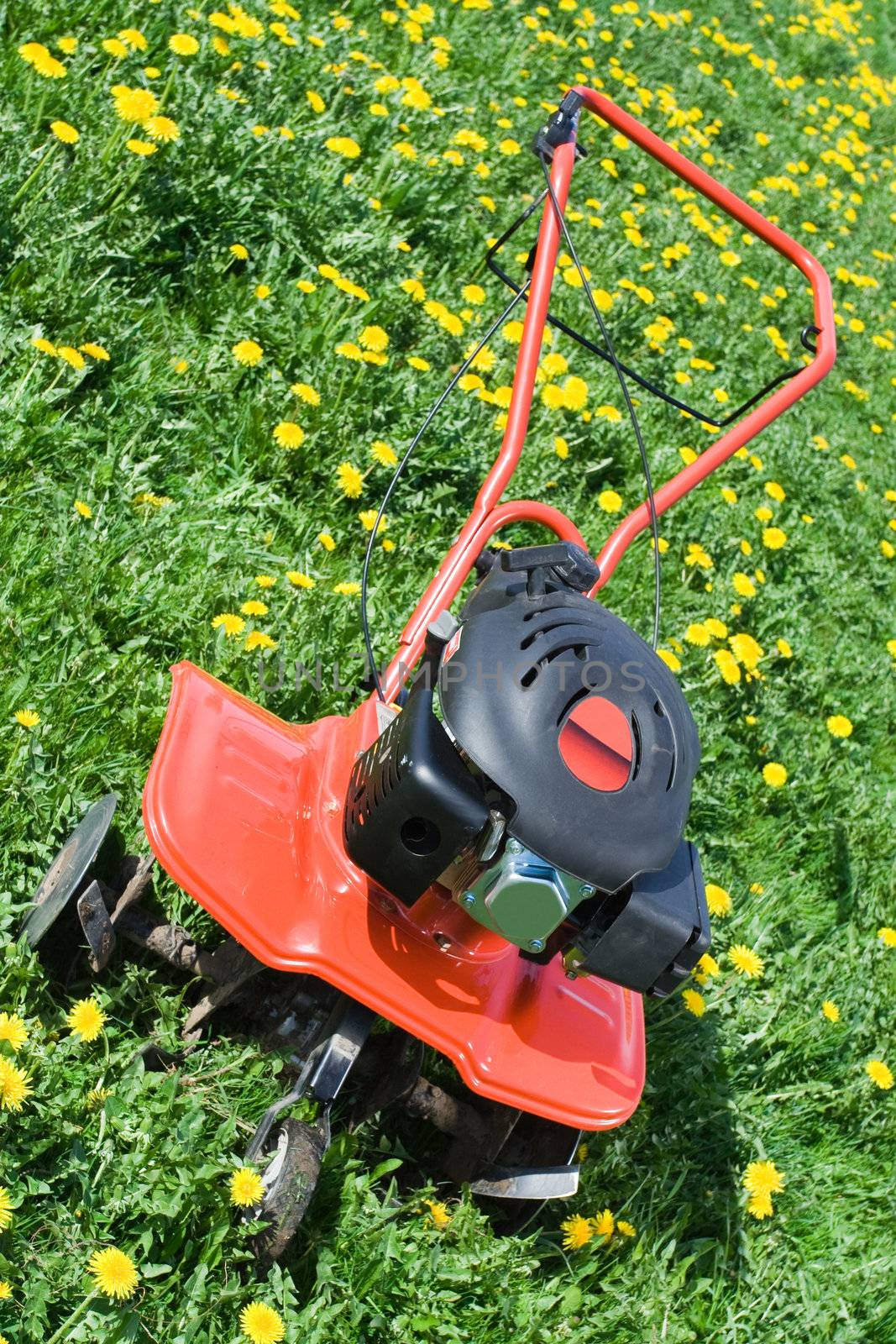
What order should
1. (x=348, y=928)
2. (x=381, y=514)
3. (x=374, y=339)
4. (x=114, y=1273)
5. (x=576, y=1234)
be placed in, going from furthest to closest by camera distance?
(x=374, y=339) < (x=381, y=514) < (x=576, y=1234) < (x=348, y=928) < (x=114, y=1273)

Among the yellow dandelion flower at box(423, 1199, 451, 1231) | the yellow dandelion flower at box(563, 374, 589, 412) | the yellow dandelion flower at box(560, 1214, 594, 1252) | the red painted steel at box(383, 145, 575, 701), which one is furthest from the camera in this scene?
the yellow dandelion flower at box(563, 374, 589, 412)

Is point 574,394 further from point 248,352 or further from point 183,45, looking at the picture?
point 183,45

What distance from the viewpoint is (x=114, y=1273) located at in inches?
77.9

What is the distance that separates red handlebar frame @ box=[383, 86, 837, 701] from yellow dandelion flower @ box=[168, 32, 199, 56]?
1410 mm

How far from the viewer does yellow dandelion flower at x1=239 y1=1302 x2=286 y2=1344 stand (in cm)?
209

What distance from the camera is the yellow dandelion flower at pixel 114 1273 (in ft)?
6.46

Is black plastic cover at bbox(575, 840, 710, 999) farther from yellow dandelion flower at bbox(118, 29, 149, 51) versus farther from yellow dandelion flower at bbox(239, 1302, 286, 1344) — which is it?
yellow dandelion flower at bbox(118, 29, 149, 51)

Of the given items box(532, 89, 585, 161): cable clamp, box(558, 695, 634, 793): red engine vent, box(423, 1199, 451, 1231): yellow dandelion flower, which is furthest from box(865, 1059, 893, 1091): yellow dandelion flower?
box(532, 89, 585, 161): cable clamp

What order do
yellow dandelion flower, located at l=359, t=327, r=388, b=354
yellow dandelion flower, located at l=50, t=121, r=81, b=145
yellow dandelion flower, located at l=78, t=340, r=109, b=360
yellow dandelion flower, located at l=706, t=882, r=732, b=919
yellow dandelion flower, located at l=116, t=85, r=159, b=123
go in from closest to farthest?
yellow dandelion flower, located at l=706, t=882, r=732, b=919 → yellow dandelion flower, located at l=78, t=340, r=109, b=360 → yellow dandelion flower, located at l=50, t=121, r=81, b=145 → yellow dandelion flower, located at l=116, t=85, r=159, b=123 → yellow dandelion flower, located at l=359, t=327, r=388, b=354

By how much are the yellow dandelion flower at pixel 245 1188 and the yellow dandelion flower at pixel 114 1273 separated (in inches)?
7.3

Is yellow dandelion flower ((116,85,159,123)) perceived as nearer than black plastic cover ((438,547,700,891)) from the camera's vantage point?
No

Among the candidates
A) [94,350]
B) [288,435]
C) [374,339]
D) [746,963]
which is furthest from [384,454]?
[746,963]

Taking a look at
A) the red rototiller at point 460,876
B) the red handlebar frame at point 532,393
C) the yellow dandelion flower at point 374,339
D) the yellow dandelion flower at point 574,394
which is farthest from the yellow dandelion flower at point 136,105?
the red rototiller at point 460,876

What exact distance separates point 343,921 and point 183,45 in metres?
3.00
